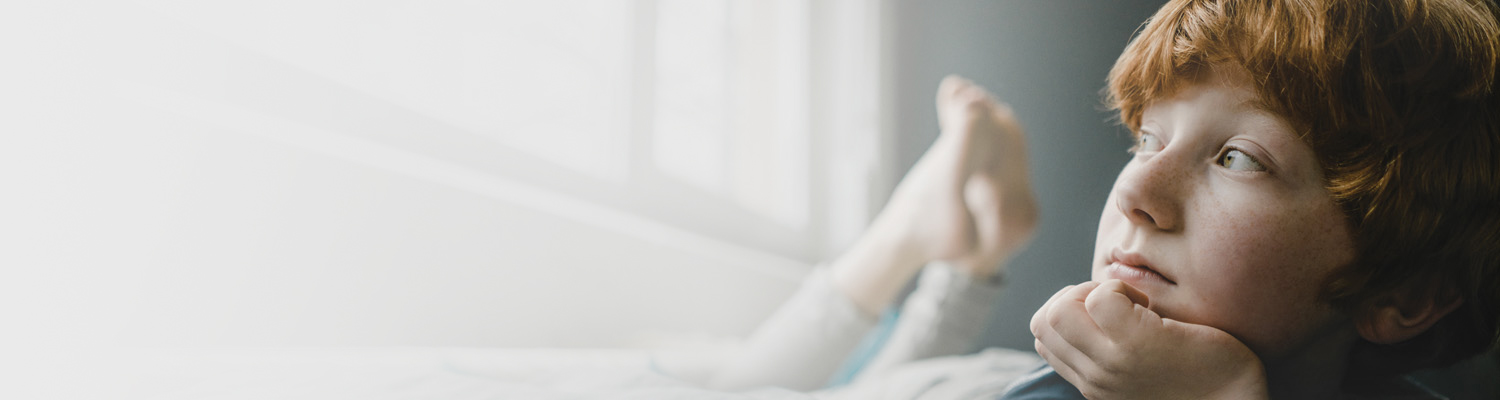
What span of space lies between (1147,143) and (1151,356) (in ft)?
0.23

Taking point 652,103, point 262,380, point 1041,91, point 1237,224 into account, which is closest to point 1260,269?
point 1237,224

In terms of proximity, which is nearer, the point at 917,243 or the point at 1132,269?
the point at 1132,269

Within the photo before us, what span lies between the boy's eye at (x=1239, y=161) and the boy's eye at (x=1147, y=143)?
0.07 feet

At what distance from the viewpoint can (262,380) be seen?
0.23 meters

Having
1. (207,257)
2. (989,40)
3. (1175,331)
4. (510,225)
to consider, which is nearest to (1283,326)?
(1175,331)

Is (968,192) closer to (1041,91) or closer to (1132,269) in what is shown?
(1041,91)

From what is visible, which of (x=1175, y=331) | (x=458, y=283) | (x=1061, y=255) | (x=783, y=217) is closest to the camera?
(x=1175, y=331)

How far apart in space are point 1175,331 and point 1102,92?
11 centimetres

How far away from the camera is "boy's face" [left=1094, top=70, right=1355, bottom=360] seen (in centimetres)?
21

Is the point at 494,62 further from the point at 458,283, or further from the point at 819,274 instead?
the point at 819,274

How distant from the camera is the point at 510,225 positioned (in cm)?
54

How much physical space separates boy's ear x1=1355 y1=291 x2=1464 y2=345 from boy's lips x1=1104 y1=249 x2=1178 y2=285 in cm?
6

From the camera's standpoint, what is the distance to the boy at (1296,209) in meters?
0.21

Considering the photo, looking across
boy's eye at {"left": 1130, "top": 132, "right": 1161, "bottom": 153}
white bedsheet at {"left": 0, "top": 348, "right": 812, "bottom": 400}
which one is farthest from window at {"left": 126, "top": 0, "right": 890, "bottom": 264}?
boy's eye at {"left": 1130, "top": 132, "right": 1161, "bottom": 153}
